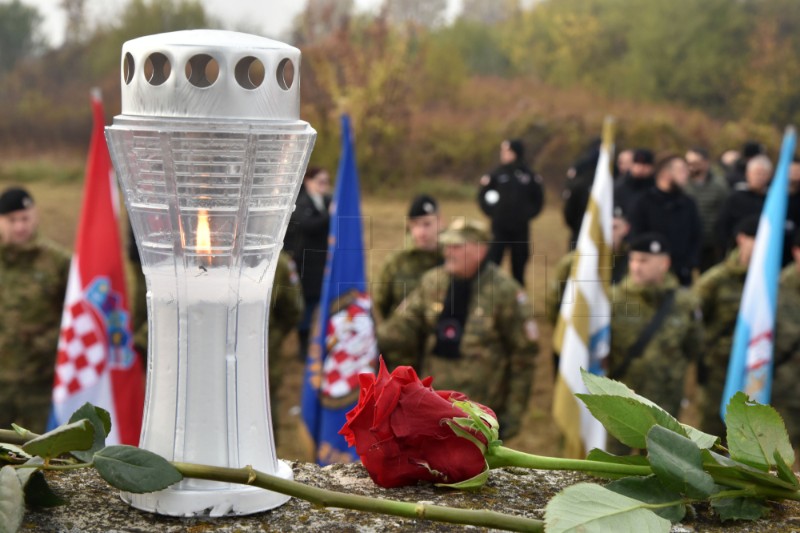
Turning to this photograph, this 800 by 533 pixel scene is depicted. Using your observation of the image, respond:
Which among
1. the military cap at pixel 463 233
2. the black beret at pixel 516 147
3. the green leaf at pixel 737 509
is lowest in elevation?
the green leaf at pixel 737 509

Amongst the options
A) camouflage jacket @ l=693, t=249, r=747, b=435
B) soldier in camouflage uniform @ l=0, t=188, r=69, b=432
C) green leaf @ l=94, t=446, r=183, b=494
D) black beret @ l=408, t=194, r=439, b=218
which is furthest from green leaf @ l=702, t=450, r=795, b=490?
camouflage jacket @ l=693, t=249, r=747, b=435

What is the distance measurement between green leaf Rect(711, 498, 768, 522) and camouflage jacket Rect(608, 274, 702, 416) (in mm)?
4114

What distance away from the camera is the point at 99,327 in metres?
5.13

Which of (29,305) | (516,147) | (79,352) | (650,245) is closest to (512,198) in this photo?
(516,147)

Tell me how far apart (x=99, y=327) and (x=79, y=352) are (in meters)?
0.15

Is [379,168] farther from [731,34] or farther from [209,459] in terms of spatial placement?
[209,459]

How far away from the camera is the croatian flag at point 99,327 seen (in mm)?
5031

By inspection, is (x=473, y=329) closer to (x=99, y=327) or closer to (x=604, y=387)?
(x=99, y=327)

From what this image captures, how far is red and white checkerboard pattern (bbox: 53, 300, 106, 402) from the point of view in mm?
5016

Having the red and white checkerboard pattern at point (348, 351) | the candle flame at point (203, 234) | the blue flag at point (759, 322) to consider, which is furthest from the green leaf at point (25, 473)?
the blue flag at point (759, 322)

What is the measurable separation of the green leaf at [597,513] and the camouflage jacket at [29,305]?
4.78 metres

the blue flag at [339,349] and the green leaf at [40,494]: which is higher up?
the green leaf at [40,494]

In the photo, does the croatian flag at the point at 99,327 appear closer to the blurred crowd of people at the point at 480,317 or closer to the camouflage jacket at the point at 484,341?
Result: the blurred crowd of people at the point at 480,317

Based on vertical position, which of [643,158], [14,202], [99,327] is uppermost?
[643,158]
